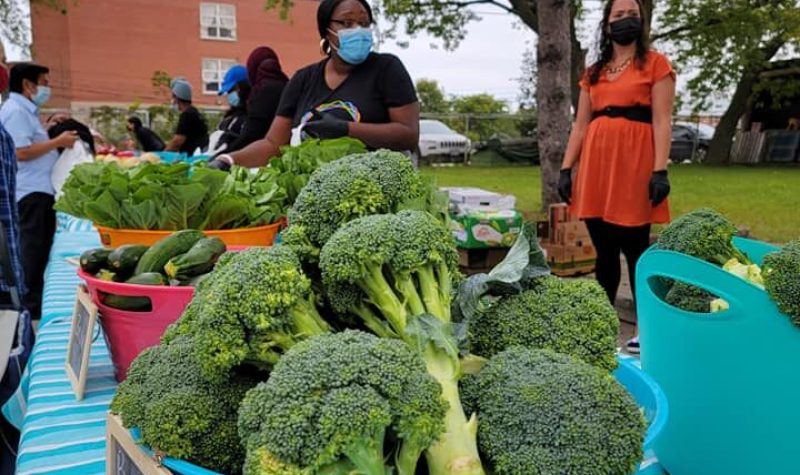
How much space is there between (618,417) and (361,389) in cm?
29

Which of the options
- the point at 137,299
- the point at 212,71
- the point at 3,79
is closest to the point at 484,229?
the point at 3,79

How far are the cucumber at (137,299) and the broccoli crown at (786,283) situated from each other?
109 centimetres

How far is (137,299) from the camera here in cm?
119

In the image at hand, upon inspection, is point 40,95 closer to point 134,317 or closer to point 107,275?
point 107,275

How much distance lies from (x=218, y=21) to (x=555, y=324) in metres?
31.2

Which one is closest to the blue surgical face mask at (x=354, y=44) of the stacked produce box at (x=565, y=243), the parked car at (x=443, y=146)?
the stacked produce box at (x=565, y=243)

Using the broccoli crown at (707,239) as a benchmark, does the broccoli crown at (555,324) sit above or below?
below

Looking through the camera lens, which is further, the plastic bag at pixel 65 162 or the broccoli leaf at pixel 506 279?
the plastic bag at pixel 65 162

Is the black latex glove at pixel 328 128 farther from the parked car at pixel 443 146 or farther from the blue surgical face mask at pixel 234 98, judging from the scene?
the parked car at pixel 443 146

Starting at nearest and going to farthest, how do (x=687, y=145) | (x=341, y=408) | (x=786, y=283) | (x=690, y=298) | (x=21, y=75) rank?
(x=341, y=408) → (x=786, y=283) → (x=690, y=298) → (x=21, y=75) → (x=687, y=145)

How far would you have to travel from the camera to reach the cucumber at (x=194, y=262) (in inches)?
49.8

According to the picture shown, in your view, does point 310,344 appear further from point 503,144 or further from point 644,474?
point 503,144

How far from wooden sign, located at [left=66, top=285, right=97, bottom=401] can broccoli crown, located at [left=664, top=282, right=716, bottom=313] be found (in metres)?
1.16

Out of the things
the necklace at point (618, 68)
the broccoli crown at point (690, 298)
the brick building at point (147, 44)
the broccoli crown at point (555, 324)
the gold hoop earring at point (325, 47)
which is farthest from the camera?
the brick building at point (147, 44)
